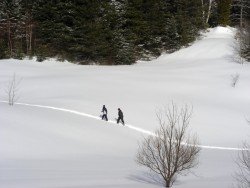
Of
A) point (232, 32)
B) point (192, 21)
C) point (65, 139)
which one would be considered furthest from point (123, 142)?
point (232, 32)

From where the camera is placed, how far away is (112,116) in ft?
103

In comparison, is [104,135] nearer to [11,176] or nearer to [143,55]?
[11,176]

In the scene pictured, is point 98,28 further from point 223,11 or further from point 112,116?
point 112,116

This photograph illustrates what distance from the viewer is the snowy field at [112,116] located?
59.8 feet

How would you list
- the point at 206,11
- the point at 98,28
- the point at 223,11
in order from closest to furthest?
the point at 98,28 < the point at 223,11 < the point at 206,11

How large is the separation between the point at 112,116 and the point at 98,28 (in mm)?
22416

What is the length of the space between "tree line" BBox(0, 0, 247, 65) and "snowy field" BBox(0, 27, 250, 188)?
7.49 feet

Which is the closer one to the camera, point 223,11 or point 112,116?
point 112,116

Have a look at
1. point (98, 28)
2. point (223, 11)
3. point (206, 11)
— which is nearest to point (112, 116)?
point (98, 28)

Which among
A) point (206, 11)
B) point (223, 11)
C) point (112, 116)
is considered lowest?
Answer: point (112, 116)

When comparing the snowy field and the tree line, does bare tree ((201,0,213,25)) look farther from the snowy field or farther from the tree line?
the snowy field

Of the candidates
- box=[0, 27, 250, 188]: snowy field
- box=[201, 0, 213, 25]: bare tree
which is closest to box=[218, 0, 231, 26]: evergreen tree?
box=[201, 0, 213, 25]: bare tree

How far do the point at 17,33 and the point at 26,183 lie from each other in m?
43.4

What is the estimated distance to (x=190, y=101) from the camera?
3578 cm
